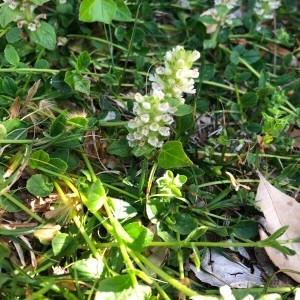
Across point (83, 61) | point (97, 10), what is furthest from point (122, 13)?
point (83, 61)

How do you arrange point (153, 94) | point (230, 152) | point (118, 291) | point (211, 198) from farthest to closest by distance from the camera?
point (230, 152), point (211, 198), point (153, 94), point (118, 291)

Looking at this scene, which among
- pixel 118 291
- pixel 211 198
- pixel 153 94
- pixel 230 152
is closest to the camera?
pixel 118 291

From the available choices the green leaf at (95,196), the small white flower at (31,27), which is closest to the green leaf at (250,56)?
the small white flower at (31,27)

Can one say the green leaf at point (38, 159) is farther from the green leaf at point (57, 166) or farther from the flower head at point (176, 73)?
the flower head at point (176, 73)

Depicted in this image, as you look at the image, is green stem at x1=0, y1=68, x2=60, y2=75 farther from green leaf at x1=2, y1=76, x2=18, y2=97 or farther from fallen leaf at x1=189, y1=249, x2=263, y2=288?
fallen leaf at x1=189, y1=249, x2=263, y2=288

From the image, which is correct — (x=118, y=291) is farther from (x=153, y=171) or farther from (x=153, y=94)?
(x=153, y=94)

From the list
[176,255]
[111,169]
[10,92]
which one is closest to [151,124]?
[111,169]

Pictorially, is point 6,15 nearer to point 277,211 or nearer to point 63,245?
point 63,245
